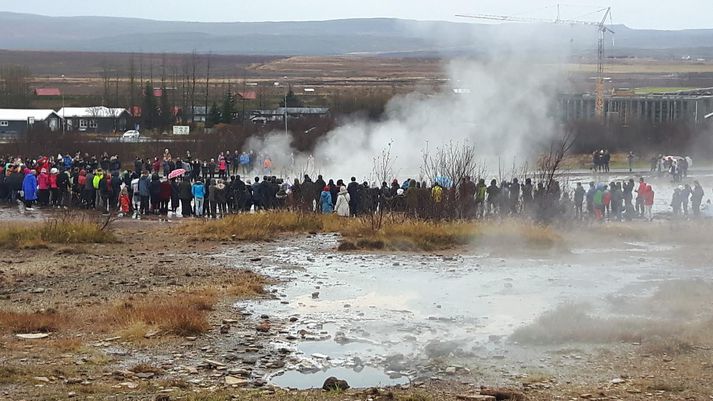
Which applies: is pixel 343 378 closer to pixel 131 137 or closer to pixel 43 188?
pixel 43 188

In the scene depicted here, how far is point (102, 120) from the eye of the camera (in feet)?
243

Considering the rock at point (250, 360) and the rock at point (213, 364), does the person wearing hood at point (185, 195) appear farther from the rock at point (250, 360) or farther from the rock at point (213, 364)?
the rock at point (213, 364)

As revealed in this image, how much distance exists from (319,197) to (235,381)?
16.2 m

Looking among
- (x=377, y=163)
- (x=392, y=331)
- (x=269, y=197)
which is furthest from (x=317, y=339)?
(x=377, y=163)

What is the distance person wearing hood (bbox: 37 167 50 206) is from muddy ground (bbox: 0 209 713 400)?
8245 mm

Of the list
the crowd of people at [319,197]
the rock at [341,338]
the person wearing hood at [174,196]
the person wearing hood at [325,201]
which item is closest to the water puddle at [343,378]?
the rock at [341,338]

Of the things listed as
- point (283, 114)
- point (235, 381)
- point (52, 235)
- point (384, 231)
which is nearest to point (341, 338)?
point (235, 381)

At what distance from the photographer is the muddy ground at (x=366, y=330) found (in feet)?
38.5

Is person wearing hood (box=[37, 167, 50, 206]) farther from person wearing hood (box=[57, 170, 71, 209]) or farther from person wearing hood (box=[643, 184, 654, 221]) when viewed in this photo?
person wearing hood (box=[643, 184, 654, 221])

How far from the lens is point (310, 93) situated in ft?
343

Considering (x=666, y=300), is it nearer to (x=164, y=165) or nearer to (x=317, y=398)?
(x=317, y=398)

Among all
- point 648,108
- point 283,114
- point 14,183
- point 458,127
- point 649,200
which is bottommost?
point 649,200

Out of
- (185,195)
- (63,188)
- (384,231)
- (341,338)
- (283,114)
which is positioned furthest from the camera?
(283,114)

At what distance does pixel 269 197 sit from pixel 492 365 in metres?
16.2
